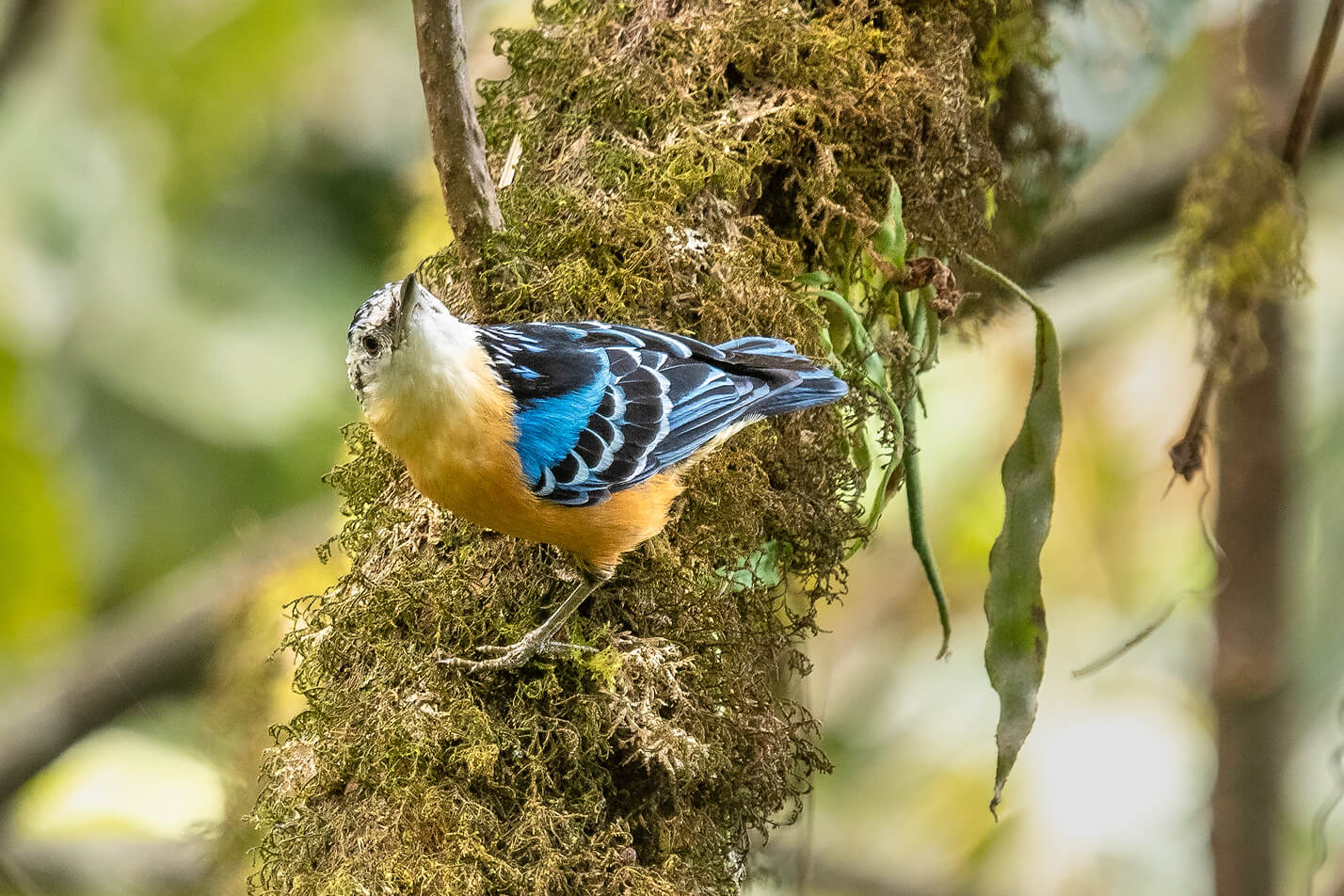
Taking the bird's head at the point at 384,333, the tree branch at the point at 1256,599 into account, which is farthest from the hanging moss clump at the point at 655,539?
the tree branch at the point at 1256,599

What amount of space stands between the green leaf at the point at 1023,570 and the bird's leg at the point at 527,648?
1.06 meters

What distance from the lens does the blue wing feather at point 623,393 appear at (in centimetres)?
292

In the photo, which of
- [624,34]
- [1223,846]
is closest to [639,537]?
[624,34]

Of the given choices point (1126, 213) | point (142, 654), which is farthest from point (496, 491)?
point (1126, 213)

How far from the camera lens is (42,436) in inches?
188

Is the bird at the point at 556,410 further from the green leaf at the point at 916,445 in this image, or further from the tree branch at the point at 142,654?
the tree branch at the point at 142,654

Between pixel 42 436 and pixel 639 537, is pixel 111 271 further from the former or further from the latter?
pixel 639 537

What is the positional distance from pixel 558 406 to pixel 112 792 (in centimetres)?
316

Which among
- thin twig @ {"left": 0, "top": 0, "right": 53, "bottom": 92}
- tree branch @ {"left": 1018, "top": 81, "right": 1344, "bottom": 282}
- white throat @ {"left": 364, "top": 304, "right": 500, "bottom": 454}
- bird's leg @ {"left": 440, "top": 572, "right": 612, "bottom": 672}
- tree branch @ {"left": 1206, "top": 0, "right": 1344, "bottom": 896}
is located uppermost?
thin twig @ {"left": 0, "top": 0, "right": 53, "bottom": 92}

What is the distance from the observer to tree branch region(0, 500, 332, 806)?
3889mm

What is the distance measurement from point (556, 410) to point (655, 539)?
40 centimetres

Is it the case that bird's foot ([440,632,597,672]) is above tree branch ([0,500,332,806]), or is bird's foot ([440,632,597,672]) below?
above

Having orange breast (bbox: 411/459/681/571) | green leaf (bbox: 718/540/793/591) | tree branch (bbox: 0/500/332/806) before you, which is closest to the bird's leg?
orange breast (bbox: 411/459/681/571)

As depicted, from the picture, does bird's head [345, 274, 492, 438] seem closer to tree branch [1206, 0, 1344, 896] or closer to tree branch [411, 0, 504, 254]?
tree branch [411, 0, 504, 254]
